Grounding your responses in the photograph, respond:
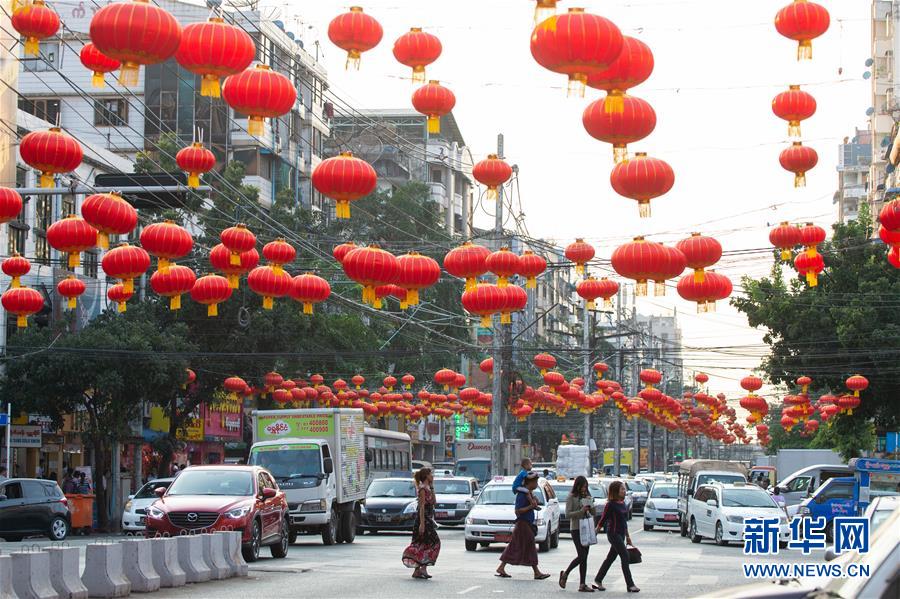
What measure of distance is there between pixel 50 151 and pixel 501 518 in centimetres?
1461

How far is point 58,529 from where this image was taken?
35.0 m

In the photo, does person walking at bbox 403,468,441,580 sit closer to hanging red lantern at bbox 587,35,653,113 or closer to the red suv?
the red suv

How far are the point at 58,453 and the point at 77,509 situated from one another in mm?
10451

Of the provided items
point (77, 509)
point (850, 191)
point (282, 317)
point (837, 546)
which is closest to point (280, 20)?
point (282, 317)

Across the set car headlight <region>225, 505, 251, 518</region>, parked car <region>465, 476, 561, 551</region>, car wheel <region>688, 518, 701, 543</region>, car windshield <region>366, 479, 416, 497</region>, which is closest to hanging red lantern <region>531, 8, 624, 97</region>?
car headlight <region>225, 505, 251, 518</region>

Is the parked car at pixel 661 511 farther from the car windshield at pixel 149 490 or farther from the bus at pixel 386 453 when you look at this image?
the car windshield at pixel 149 490

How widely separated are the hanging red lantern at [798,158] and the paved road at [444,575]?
5.78 m

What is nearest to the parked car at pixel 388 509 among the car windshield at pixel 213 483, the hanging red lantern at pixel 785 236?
the car windshield at pixel 213 483

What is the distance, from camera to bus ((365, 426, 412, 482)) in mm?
50375

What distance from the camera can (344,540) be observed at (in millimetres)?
33094

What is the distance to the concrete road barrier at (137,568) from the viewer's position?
18.3 m

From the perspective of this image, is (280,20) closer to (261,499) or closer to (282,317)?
(282,317)

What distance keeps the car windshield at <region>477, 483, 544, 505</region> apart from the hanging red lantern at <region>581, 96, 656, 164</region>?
56.2 feet

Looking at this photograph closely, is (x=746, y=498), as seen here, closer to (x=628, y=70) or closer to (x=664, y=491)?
(x=664, y=491)
